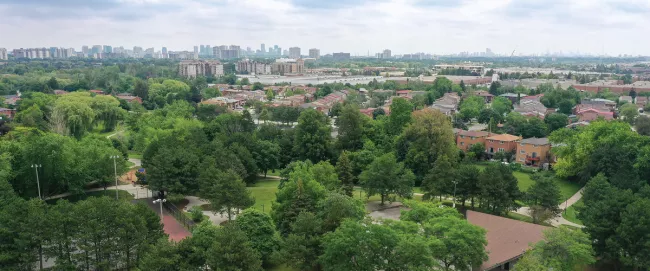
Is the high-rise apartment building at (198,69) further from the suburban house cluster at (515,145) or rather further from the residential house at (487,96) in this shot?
the suburban house cluster at (515,145)

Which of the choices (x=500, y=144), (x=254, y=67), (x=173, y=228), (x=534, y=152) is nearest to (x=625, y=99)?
(x=500, y=144)

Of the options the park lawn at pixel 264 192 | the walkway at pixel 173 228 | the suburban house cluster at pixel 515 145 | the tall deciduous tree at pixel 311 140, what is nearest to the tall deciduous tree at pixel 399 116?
the tall deciduous tree at pixel 311 140

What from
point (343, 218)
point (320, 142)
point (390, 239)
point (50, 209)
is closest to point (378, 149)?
point (320, 142)

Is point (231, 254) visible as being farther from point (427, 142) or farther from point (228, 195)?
point (427, 142)

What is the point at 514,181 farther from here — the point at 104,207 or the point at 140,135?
the point at 140,135

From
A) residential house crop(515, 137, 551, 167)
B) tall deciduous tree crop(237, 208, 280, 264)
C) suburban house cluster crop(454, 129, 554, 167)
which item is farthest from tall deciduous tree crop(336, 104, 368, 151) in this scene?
tall deciduous tree crop(237, 208, 280, 264)

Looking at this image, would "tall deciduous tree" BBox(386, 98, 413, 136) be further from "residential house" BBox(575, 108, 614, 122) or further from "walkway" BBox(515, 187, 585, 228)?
"residential house" BBox(575, 108, 614, 122)
